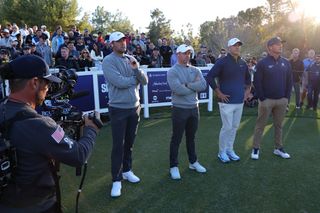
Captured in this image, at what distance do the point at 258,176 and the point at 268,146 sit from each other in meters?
1.64

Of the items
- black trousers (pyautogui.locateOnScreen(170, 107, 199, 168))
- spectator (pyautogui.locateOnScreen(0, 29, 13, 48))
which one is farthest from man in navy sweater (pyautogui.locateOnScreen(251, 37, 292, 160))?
spectator (pyautogui.locateOnScreen(0, 29, 13, 48))

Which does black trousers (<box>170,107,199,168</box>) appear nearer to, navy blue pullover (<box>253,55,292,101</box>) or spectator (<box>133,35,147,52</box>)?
navy blue pullover (<box>253,55,292,101</box>)

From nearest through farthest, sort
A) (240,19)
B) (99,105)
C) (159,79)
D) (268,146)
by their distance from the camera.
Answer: (268,146), (99,105), (159,79), (240,19)

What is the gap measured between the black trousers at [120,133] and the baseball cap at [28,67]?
7.39 ft

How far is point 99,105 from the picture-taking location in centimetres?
860

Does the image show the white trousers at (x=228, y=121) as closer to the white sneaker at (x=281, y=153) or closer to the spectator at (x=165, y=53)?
the white sneaker at (x=281, y=153)

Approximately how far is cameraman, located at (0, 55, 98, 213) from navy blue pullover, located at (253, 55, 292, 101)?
4.08 m

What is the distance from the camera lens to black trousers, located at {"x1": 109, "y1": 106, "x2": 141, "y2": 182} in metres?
4.17

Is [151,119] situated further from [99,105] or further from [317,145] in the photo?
[317,145]

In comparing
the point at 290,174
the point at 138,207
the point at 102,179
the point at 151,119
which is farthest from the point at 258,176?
the point at 151,119

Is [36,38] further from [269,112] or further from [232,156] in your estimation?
[269,112]

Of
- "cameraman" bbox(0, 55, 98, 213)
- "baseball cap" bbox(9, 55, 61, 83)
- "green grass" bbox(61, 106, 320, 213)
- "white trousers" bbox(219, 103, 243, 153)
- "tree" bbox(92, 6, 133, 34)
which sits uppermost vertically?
"tree" bbox(92, 6, 133, 34)

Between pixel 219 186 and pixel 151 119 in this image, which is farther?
pixel 151 119

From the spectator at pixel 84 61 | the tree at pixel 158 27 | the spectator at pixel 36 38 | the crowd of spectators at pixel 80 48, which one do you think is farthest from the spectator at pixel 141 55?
the tree at pixel 158 27
